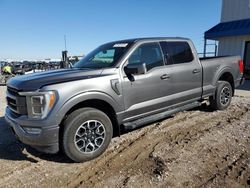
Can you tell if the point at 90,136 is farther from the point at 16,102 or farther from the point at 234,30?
the point at 234,30

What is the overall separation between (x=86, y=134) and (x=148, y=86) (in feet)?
4.72

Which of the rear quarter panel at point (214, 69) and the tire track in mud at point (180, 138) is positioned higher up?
the rear quarter panel at point (214, 69)

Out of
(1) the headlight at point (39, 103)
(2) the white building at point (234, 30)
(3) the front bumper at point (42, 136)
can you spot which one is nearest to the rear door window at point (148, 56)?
(1) the headlight at point (39, 103)

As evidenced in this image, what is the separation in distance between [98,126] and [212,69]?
3.36 m

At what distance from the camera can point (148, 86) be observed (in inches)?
178

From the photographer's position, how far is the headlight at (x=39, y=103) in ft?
11.3

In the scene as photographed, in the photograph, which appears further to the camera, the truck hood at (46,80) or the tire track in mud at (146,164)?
the truck hood at (46,80)

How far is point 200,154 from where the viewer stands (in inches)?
153

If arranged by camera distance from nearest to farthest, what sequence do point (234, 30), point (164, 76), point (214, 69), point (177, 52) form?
1. point (164, 76)
2. point (177, 52)
3. point (214, 69)
4. point (234, 30)

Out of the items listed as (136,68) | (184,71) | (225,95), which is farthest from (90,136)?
(225,95)

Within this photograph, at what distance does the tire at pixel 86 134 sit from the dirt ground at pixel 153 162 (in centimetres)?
17

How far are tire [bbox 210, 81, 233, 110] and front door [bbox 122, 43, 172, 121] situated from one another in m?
1.85

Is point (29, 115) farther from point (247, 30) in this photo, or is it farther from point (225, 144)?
point (247, 30)

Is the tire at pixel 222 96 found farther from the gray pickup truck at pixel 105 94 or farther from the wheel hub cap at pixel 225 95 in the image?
the gray pickup truck at pixel 105 94
